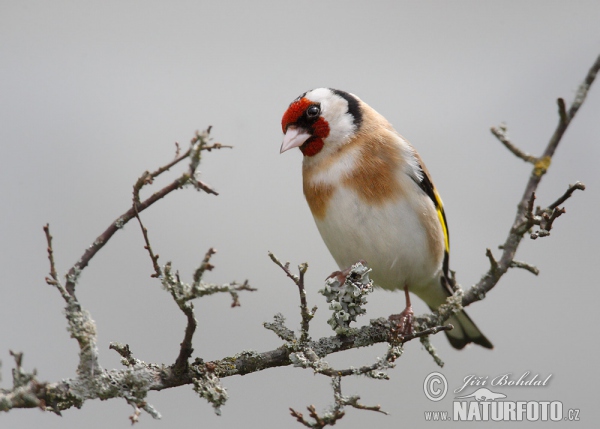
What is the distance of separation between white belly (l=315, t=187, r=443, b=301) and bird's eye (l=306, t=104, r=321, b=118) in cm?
46

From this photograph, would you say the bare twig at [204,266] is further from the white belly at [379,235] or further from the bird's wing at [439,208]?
the bird's wing at [439,208]

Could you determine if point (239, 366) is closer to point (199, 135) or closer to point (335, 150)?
point (199, 135)

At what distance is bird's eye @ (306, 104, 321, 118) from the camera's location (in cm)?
349

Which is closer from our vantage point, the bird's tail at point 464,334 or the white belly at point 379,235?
the white belly at point 379,235

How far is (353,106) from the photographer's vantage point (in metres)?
3.64

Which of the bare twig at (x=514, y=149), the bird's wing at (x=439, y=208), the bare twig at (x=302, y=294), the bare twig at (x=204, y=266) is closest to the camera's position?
the bare twig at (x=204, y=266)

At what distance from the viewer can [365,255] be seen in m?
3.36

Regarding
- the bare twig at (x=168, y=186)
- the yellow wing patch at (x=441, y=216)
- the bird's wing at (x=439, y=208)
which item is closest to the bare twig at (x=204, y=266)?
the bare twig at (x=168, y=186)

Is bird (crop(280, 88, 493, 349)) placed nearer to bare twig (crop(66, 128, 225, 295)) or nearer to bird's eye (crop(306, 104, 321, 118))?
bird's eye (crop(306, 104, 321, 118))

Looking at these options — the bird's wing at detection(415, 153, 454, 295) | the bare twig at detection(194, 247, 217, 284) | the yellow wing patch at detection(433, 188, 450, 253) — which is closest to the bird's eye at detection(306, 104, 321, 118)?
the bird's wing at detection(415, 153, 454, 295)

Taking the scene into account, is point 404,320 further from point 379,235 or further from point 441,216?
point 441,216

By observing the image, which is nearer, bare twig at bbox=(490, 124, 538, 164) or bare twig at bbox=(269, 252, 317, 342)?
bare twig at bbox=(269, 252, 317, 342)

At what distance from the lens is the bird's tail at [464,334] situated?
391 centimetres

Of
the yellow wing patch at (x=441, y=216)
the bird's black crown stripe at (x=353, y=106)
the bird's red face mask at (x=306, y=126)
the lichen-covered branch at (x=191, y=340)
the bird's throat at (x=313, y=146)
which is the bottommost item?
the lichen-covered branch at (x=191, y=340)
